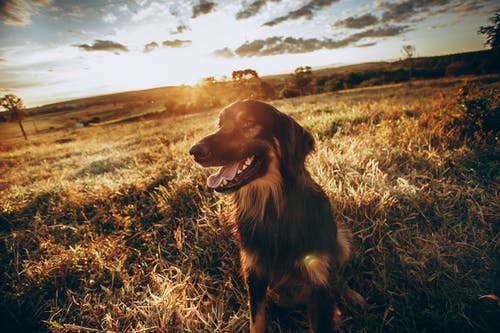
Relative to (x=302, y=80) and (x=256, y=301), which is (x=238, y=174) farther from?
(x=302, y=80)

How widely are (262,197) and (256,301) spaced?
0.91m

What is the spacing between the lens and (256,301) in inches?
79.4

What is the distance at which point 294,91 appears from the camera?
55.5 meters

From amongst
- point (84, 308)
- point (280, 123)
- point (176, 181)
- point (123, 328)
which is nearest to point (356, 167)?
point (280, 123)

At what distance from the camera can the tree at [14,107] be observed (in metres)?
A: 31.6

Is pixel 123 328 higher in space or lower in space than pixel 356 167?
lower

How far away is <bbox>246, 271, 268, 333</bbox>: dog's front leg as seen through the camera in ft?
6.49

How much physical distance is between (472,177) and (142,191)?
5198 mm

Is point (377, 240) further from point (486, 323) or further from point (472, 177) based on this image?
point (472, 177)

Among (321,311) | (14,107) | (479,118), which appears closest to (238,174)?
(321,311)

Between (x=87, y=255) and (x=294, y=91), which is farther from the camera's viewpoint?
(x=294, y=91)

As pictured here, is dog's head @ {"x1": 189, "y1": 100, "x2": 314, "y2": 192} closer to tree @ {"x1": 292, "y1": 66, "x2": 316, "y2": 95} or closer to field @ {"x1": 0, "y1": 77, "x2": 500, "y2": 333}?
field @ {"x1": 0, "y1": 77, "x2": 500, "y2": 333}

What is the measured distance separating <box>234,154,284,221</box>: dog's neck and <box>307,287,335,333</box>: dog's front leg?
27.9 inches

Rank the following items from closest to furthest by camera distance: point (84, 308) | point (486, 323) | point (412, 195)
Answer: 1. point (486, 323)
2. point (84, 308)
3. point (412, 195)
